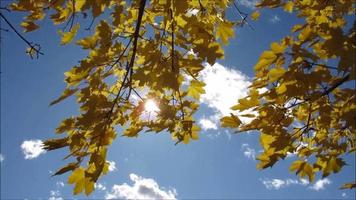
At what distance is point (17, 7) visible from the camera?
3334mm

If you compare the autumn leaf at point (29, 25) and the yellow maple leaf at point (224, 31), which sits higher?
the autumn leaf at point (29, 25)

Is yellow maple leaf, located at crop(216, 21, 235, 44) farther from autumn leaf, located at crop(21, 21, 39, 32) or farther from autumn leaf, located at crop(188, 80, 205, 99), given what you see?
autumn leaf, located at crop(21, 21, 39, 32)

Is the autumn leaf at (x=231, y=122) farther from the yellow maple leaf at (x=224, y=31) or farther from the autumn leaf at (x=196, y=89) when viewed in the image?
the yellow maple leaf at (x=224, y=31)

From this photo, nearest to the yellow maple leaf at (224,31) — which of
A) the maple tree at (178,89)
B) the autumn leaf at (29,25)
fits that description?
the maple tree at (178,89)

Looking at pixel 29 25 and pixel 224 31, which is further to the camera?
pixel 29 25

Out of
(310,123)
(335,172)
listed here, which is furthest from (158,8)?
(335,172)

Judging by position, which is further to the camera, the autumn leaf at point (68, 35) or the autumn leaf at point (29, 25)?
the autumn leaf at point (29, 25)

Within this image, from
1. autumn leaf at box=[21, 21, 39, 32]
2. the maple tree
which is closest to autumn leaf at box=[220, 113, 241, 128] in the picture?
the maple tree

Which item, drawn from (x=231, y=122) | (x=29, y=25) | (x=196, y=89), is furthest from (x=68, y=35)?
(x=231, y=122)

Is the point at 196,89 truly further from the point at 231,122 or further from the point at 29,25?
the point at 29,25

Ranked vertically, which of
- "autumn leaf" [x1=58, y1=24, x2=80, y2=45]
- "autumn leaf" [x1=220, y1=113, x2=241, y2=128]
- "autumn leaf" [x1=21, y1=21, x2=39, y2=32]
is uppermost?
"autumn leaf" [x1=21, y1=21, x2=39, y2=32]

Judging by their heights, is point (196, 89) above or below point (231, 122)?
above

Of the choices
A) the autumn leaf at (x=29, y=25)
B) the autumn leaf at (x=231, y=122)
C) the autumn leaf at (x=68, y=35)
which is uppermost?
the autumn leaf at (x=29, y=25)

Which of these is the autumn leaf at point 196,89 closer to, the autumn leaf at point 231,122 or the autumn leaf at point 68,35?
the autumn leaf at point 231,122
